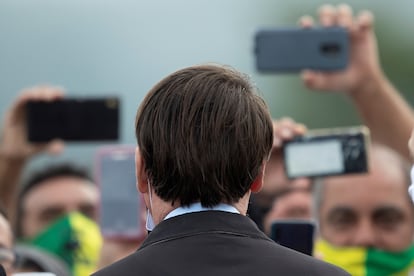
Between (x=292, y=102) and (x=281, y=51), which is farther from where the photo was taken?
(x=292, y=102)

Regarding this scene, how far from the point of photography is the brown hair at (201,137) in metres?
3.18

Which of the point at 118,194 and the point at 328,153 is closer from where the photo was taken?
the point at 328,153

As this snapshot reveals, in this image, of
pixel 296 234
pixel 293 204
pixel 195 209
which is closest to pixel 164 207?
pixel 195 209

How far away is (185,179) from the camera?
319cm

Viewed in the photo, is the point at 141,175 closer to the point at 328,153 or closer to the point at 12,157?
the point at 328,153

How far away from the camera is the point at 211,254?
3.13m

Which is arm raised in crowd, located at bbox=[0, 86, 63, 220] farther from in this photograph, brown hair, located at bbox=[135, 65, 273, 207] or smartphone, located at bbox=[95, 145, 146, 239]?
brown hair, located at bbox=[135, 65, 273, 207]

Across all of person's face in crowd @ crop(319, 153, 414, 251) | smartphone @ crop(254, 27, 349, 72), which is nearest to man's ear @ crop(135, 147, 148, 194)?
smartphone @ crop(254, 27, 349, 72)

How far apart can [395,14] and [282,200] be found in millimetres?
36541

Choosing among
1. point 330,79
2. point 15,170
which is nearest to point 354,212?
point 330,79

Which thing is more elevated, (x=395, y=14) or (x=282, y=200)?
(x=282, y=200)

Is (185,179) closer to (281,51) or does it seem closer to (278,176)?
(281,51)

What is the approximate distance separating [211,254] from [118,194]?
2.35 metres

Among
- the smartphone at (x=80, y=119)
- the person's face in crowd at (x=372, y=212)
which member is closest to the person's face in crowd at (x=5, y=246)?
the smartphone at (x=80, y=119)
